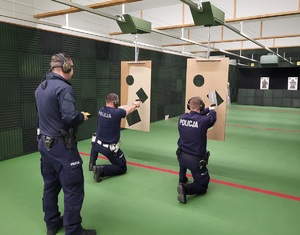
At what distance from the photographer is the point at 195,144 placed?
338cm

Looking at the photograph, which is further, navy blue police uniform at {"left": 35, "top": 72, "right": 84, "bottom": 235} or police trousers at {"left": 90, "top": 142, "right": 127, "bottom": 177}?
police trousers at {"left": 90, "top": 142, "right": 127, "bottom": 177}

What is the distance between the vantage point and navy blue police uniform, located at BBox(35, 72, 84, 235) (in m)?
2.36

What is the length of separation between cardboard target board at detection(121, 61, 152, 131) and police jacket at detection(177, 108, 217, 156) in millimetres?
1315

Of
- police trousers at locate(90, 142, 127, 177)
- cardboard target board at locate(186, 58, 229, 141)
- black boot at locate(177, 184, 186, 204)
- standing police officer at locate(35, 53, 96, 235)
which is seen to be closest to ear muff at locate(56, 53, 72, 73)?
standing police officer at locate(35, 53, 96, 235)

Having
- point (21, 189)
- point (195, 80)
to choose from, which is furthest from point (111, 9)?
point (21, 189)

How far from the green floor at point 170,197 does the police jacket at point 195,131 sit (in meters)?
0.70

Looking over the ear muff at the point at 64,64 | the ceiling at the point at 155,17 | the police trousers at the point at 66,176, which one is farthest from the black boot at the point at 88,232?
the ceiling at the point at 155,17

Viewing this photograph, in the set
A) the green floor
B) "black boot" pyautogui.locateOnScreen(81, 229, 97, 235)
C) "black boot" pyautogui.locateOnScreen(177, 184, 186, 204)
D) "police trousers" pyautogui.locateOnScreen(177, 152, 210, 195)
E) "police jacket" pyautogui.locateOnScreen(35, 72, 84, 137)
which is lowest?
the green floor

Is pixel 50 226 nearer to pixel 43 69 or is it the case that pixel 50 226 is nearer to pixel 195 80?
pixel 195 80

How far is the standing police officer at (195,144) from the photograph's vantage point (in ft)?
11.1

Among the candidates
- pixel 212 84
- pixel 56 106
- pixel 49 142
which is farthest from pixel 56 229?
pixel 212 84

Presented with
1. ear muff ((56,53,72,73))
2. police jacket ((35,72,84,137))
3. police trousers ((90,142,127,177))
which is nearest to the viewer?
police jacket ((35,72,84,137))

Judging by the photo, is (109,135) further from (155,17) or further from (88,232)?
(155,17)

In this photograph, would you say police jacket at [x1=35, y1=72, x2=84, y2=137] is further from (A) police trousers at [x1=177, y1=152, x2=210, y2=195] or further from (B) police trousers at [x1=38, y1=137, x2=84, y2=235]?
(A) police trousers at [x1=177, y1=152, x2=210, y2=195]
